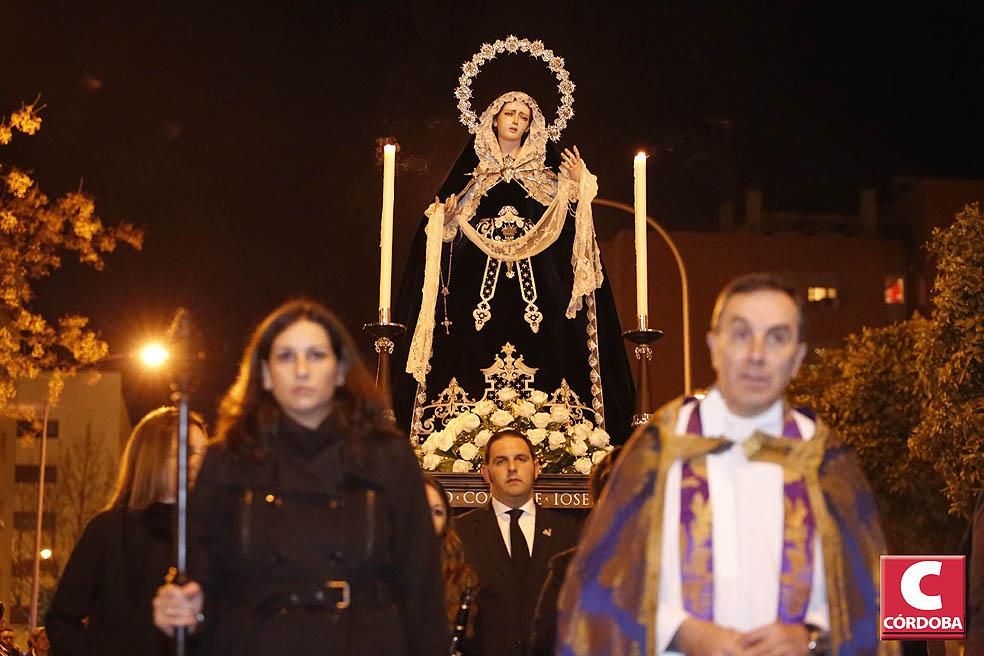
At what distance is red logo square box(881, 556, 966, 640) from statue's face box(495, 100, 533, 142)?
3.78 meters

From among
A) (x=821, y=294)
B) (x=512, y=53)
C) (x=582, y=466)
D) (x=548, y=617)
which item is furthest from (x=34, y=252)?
(x=821, y=294)

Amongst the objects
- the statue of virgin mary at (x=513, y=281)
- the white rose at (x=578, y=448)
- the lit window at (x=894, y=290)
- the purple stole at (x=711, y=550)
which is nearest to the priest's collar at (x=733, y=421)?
the purple stole at (x=711, y=550)

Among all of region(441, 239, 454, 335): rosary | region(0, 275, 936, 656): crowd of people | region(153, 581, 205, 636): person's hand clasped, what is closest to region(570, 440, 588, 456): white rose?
region(441, 239, 454, 335): rosary

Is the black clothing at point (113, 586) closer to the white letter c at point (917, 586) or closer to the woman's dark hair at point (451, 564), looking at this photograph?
the woman's dark hair at point (451, 564)

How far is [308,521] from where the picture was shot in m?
4.54

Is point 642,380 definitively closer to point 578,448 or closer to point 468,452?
point 578,448

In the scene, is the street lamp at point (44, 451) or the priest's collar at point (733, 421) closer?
the priest's collar at point (733, 421)

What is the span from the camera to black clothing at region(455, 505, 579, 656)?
758cm

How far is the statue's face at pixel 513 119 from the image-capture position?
9977 millimetres

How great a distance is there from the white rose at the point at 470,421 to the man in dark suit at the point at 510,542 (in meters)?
0.92

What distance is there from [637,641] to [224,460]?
1.40 metres

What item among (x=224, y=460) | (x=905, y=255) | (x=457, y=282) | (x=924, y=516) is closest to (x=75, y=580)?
(x=224, y=460)

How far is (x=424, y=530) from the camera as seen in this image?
466 cm

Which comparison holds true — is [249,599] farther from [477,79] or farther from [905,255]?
[905,255]
